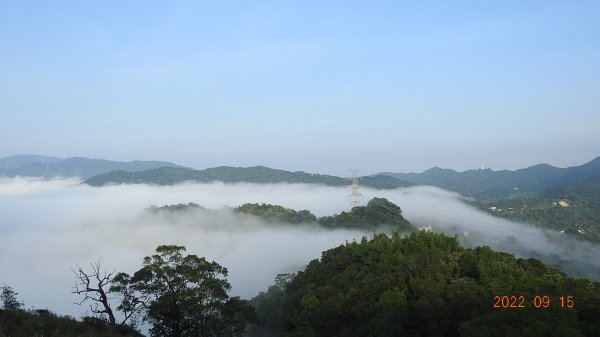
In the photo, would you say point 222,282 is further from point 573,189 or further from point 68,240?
point 573,189

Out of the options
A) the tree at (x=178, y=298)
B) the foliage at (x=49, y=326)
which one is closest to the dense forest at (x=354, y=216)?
the tree at (x=178, y=298)

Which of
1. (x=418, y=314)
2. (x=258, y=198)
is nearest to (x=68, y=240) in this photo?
(x=258, y=198)

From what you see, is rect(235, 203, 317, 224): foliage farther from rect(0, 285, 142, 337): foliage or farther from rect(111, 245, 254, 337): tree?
rect(0, 285, 142, 337): foliage

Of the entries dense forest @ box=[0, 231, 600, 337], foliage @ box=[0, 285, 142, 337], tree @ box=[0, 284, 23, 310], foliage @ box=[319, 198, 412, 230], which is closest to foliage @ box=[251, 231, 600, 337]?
dense forest @ box=[0, 231, 600, 337]

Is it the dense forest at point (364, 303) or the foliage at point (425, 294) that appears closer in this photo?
the dense forest at point (364, 303)
